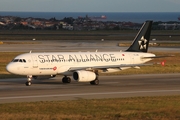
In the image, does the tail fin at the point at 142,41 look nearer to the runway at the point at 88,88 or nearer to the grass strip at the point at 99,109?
the runway at the point at 88,88

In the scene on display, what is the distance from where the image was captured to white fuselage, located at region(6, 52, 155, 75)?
44.8 meters

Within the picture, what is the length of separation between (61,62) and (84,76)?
9.32ft

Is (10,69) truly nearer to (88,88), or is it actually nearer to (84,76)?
(84,76)

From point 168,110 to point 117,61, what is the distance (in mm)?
18976

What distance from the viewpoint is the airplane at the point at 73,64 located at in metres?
44.8

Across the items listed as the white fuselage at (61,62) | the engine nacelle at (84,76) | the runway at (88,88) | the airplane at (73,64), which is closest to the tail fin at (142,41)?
the airplane at (73,64)

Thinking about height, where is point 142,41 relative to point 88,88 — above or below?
above

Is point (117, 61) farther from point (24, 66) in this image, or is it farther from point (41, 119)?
point (41, 119)

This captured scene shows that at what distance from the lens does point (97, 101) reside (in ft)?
116

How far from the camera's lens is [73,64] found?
4706cm

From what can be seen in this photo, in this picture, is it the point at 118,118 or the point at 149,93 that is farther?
the point at 149,93

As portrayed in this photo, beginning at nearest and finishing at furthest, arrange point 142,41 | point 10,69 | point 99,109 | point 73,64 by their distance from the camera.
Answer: point 99,109 → point 10,69 → point 73,64 → point 142,41

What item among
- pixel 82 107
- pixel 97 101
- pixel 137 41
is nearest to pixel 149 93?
pixel 97 101

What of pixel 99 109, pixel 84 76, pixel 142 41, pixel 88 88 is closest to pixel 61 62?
pixel 84 76
